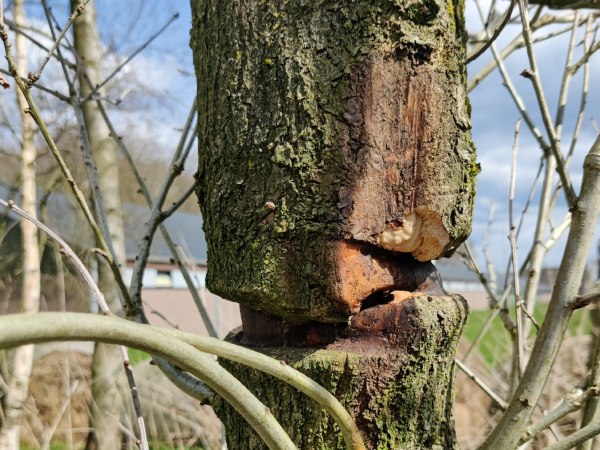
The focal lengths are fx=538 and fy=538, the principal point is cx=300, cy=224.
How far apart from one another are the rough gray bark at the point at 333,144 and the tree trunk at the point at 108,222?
101 inches

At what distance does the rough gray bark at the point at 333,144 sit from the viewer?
0.94 meters

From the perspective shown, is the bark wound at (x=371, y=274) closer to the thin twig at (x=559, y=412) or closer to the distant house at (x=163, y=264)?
the thin twig at (x=559, y=412)

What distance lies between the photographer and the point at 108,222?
347cm

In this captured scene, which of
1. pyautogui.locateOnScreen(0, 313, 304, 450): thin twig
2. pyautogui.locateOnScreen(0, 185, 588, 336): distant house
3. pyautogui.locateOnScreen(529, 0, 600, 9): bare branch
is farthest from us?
pyautogui.locateOnScreen(0, 185, 588, 336): distant house

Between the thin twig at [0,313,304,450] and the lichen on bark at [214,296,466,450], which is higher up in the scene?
the thin twig at [0,313,304,450]

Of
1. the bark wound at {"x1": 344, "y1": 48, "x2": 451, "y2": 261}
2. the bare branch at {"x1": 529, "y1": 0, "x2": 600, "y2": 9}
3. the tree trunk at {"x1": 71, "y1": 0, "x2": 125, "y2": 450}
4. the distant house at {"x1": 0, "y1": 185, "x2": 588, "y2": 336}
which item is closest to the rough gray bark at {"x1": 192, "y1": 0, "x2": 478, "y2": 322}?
the bark wound at {"x1": 344, "y1": 48, "x2": 451, "y2": 261}

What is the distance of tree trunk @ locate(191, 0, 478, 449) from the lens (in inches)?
36.9

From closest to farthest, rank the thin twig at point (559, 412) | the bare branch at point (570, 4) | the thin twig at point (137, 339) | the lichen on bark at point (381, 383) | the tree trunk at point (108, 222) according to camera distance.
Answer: the thin twig at point (137, 339) < the lichen on bark at point (381, 383) < the thin twig at point (559, 412) < the bare branch at point (570, 4) < the tree trunk at point (108, 222)

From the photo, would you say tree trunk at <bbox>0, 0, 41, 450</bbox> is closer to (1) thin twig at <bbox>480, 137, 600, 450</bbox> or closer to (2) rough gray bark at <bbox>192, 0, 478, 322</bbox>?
(2) rough gray bark at <bbox>192, 0, 478, 322</bbox>

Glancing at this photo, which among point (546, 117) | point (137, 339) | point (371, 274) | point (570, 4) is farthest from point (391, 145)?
point (570, 4)

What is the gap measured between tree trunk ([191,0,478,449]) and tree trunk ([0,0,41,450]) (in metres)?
2.41

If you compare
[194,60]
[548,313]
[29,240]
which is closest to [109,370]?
[29,240]

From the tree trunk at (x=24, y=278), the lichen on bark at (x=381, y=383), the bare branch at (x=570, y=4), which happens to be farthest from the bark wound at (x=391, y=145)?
the tree trunk at (x=24, y=278)

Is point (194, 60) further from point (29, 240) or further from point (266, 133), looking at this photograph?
point (29, 240)
